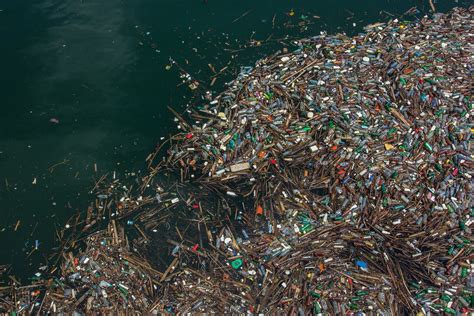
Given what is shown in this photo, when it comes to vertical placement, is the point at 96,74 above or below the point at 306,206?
above

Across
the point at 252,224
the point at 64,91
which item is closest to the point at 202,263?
the point at 252,224

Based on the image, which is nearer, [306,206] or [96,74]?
[306,206]

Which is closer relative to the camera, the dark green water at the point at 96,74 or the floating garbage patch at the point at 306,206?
the floating garbage patch at the point at 306,206

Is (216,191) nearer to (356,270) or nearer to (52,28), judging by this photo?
(356,270)

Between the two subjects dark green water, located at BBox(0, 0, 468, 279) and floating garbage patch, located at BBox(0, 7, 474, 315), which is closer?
floating garbage patch, located at BBox(0, 7, 474, 315)
